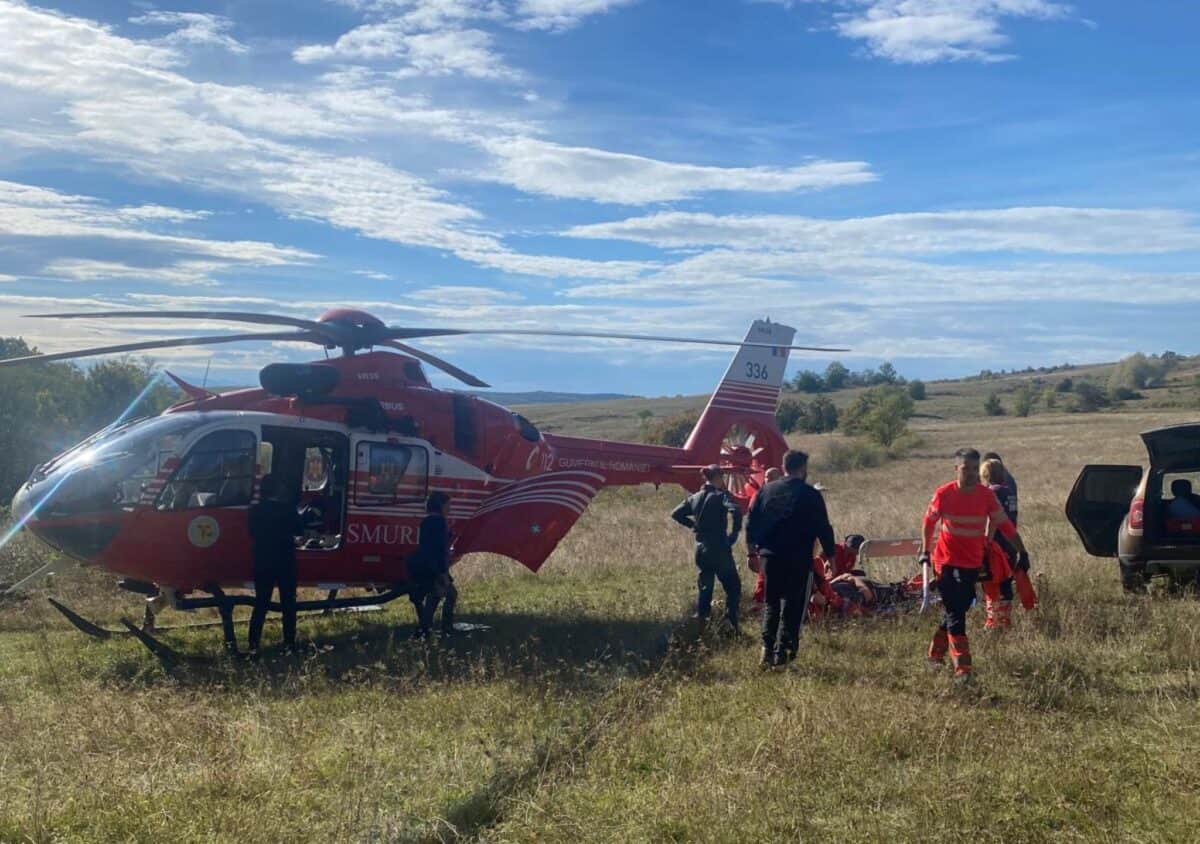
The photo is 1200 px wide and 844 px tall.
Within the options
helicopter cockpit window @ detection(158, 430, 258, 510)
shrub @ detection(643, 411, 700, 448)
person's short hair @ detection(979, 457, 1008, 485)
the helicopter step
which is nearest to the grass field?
the helicopter step

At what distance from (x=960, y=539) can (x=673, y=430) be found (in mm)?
35380

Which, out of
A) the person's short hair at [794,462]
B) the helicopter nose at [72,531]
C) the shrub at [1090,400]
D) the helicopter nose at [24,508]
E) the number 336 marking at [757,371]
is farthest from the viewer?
the shrub at [1090,400]

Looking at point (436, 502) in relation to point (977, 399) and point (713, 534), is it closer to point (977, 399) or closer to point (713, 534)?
point (713, 534)

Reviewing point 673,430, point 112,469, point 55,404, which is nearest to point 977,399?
point 673,430

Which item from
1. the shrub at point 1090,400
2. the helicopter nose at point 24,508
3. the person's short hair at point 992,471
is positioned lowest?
the helicopter nose at point 24,508

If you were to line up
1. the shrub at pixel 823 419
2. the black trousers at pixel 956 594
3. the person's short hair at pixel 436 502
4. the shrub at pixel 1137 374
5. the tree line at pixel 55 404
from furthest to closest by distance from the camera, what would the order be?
the shrub at pixel 1137 374 < the shrub at pixel 823 419 < the tree line at pixel 55 404 < the person's short hair at pixel 436 502 < the black trousers at pixel 956 594

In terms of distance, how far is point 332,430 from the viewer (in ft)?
35.6

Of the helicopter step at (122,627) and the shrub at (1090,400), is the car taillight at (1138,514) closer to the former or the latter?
the helicopter step at (122,627)

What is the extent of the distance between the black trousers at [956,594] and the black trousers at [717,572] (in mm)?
2514

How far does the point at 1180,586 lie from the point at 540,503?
695 cm

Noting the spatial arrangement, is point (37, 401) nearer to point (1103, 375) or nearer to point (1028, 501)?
point (1028, 501)

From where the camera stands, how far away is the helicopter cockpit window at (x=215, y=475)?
10117mm

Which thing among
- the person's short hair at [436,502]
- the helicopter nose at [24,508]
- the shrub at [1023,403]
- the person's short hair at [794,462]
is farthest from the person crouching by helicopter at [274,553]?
the shrub at [1023,403]

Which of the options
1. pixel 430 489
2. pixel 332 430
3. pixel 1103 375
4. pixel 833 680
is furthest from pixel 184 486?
pixel 1103 375
